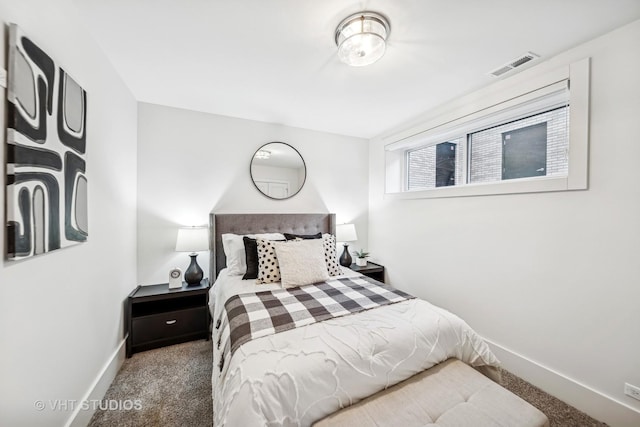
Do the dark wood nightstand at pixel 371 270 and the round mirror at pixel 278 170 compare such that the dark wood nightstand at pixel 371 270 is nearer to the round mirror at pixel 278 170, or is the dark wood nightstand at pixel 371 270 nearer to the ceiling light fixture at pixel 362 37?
the round mirror at pixel 278 170

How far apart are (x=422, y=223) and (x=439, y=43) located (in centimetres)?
176

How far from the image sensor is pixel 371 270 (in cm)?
318

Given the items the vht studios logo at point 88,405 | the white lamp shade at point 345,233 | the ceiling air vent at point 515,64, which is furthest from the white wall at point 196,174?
the ceiling air vent at point 515,64

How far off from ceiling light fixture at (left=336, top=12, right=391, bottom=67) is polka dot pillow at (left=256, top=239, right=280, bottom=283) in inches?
63.3

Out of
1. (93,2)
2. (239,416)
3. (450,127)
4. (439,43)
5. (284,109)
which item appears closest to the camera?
(239,416)

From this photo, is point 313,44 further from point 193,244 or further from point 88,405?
point 88,405

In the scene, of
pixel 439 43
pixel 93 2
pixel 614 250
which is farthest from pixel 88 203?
pixel 614 250

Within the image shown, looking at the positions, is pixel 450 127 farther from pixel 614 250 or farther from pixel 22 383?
pixel 22 383

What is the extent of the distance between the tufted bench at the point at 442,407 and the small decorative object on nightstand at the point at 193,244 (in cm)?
197

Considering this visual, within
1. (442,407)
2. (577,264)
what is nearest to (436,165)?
(577,264)

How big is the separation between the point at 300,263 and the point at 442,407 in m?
1.34

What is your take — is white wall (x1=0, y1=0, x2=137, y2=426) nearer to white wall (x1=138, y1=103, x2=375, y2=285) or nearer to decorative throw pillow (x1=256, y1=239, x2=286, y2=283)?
white wall (x1=138, y1=103, x2=375, y2=285)

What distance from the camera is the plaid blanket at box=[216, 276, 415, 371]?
138 centimetres

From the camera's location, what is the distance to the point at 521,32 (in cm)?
153
